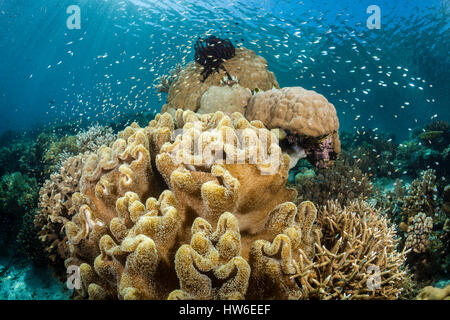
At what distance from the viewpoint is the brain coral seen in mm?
7180

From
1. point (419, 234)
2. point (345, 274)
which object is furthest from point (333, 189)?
point (345, 274)

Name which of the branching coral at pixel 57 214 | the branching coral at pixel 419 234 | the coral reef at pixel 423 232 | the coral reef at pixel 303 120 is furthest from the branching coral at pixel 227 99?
the branching coral at pixel 419 234

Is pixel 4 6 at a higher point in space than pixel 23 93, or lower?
higher

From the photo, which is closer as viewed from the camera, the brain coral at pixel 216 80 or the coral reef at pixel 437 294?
the coral reef at pixel 437 294

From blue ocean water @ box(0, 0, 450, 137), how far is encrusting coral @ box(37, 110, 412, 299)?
8.31 meters

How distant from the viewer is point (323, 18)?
2734cm

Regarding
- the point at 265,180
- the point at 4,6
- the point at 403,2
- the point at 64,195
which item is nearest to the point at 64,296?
the point at 64,195

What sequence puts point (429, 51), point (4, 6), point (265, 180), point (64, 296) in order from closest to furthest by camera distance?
1. point (265, 180)
2. point (64, 296)
3. point (429, 51)
4. point (4, 6)

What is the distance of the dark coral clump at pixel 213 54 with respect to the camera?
7629 millimetres

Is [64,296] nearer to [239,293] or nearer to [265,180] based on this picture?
[239,293]

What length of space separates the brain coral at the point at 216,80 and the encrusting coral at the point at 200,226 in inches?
171

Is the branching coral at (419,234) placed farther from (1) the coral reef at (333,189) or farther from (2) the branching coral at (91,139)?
(2) the branching coral at (91,139)
